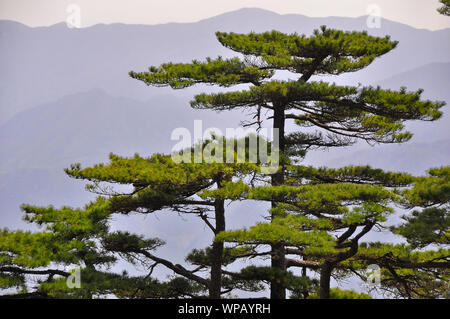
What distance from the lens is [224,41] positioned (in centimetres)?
602

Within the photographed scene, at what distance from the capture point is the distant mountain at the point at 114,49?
4109 centimetres

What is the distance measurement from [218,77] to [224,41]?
0.51 m

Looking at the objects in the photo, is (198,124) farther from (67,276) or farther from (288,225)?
(67,276)

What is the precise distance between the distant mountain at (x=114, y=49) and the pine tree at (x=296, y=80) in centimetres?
3232

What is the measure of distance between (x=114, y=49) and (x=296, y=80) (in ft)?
151

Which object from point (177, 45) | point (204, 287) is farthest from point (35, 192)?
point (204, 287)

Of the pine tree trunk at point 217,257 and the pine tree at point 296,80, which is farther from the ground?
the pine tree at point 296,80

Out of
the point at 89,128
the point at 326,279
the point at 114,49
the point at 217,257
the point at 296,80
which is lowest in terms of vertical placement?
the point at 326,279

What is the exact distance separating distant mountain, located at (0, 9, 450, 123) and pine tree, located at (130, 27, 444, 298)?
32.3 metres

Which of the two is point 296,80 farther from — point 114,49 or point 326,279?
point 114,49

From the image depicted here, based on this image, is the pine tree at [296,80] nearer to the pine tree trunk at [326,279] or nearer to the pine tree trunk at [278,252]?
the pine tree trunk at [278,252]

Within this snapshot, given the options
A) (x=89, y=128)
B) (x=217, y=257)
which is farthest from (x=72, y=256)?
(x=89, y=128)

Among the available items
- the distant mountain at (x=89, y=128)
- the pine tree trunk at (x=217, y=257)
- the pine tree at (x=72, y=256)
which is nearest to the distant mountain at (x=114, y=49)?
the distant mountain at (x=89, y=128)

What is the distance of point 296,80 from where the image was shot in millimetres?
5930
